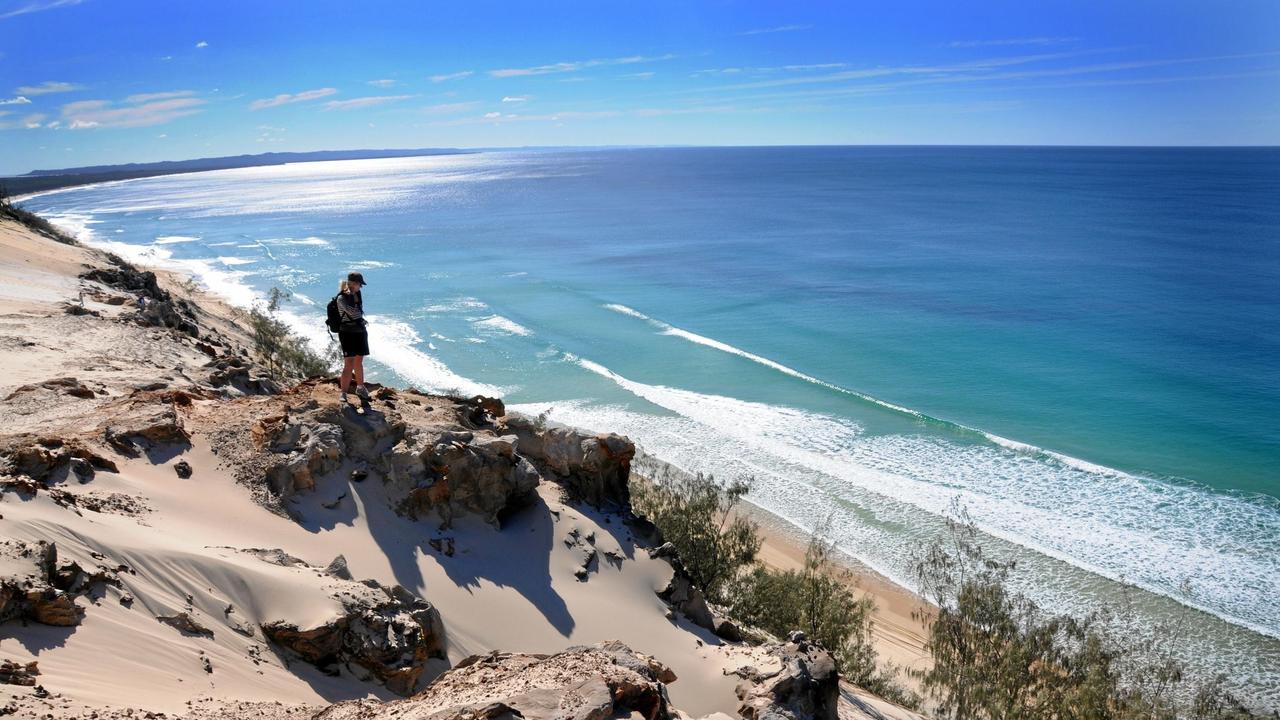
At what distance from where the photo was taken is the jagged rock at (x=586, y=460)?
1143cm

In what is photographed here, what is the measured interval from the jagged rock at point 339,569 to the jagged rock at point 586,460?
151 inches

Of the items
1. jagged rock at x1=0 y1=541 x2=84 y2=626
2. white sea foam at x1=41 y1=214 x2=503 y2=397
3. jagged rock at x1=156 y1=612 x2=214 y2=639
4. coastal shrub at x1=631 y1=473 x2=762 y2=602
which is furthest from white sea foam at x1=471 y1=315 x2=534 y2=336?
jagged rock at x1=0 y1=541 x2=84 y2=626

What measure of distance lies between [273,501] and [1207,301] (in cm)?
4714

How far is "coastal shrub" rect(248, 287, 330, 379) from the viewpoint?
23.1m

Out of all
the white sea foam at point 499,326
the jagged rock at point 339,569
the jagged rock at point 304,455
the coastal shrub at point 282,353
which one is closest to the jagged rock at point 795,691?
the jagged rock at point 339,569

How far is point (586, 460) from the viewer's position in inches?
449

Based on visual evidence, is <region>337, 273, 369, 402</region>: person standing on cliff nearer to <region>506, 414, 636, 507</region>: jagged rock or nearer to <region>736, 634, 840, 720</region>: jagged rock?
<region>506, 414, 636, 507</region>: jagged rock

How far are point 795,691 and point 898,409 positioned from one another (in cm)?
2090

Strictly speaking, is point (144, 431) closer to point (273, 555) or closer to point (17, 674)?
point (273, 555)

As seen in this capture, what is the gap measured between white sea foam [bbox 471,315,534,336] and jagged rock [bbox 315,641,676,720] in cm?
3029

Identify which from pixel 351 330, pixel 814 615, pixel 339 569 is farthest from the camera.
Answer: pixel 814 615

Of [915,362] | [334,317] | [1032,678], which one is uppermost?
[334,317]

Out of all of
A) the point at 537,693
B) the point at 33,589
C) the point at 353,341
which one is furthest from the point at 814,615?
the point at 33,589

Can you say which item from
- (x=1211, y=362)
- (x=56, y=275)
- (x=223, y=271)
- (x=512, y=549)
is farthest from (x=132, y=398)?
(x=223, y=271)
